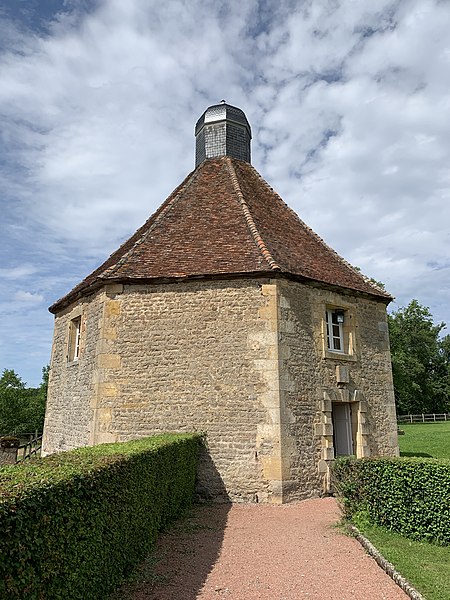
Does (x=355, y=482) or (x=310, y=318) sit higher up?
(x=310, y=318)

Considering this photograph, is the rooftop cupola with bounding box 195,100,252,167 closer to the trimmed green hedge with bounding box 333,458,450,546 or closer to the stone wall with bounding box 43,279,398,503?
the stone wall with bounding box 43,279,398,503

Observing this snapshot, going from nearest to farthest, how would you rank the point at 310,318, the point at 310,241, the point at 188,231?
1. the point at 310,318
2. the point at 188,231
3. the point at 310,241

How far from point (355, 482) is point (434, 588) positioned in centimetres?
273

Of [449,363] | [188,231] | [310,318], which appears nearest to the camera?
[310,318]

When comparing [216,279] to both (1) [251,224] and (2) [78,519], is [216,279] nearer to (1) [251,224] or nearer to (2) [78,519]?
(1) [251,224]

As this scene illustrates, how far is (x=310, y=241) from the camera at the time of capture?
42.8ft

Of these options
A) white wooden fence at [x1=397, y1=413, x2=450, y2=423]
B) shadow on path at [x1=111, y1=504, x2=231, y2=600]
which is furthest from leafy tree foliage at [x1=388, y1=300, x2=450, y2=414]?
shadow on path at [x1=111, y1=504, x2=231, y2=600]

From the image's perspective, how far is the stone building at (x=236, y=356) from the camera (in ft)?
31.3

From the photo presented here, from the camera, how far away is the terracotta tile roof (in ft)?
34.7

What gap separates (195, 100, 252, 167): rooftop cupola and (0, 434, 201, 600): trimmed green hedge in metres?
11.3

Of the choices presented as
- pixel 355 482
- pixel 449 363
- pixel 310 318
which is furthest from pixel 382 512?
pixel 449 363

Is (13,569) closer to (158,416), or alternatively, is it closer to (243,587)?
(243,587)

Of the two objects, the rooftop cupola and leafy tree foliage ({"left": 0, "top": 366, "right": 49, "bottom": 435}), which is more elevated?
the rooftop cupola

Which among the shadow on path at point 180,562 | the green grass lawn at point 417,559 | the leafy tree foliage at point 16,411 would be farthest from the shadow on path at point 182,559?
the leafy tree foliage at point 16,411
